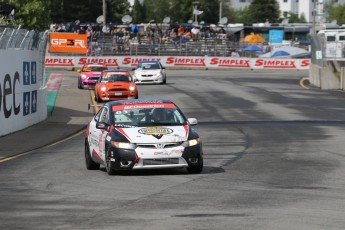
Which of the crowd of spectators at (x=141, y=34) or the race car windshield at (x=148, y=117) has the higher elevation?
the crowd of spectators at (x=141, y=34)

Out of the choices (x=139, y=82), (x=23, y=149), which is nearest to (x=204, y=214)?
(x=23, y=149)

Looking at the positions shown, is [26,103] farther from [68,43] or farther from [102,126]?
[68,43]

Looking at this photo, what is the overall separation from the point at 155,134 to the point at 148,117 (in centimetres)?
93

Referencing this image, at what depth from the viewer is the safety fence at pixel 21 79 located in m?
27.2

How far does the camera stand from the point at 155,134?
53.9 ft

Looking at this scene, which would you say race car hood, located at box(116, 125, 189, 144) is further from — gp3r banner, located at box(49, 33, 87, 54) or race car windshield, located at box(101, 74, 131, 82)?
gp3r banner, located at box(49, 33, 87, 54)

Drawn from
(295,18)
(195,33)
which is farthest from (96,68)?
(295,18)

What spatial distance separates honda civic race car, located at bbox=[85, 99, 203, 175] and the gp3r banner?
2275 inches

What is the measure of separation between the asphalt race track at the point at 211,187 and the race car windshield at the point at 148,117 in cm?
90

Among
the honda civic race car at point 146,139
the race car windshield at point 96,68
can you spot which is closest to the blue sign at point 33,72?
the honda civic race car at point 146,139

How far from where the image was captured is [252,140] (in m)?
24.5

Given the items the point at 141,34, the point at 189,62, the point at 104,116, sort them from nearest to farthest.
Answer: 1. the point at 104,116
2. the point at 189,62
3. the point at 141,34

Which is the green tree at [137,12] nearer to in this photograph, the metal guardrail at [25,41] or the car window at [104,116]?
the metal guardrail at [25,41]

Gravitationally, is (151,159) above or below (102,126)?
below
